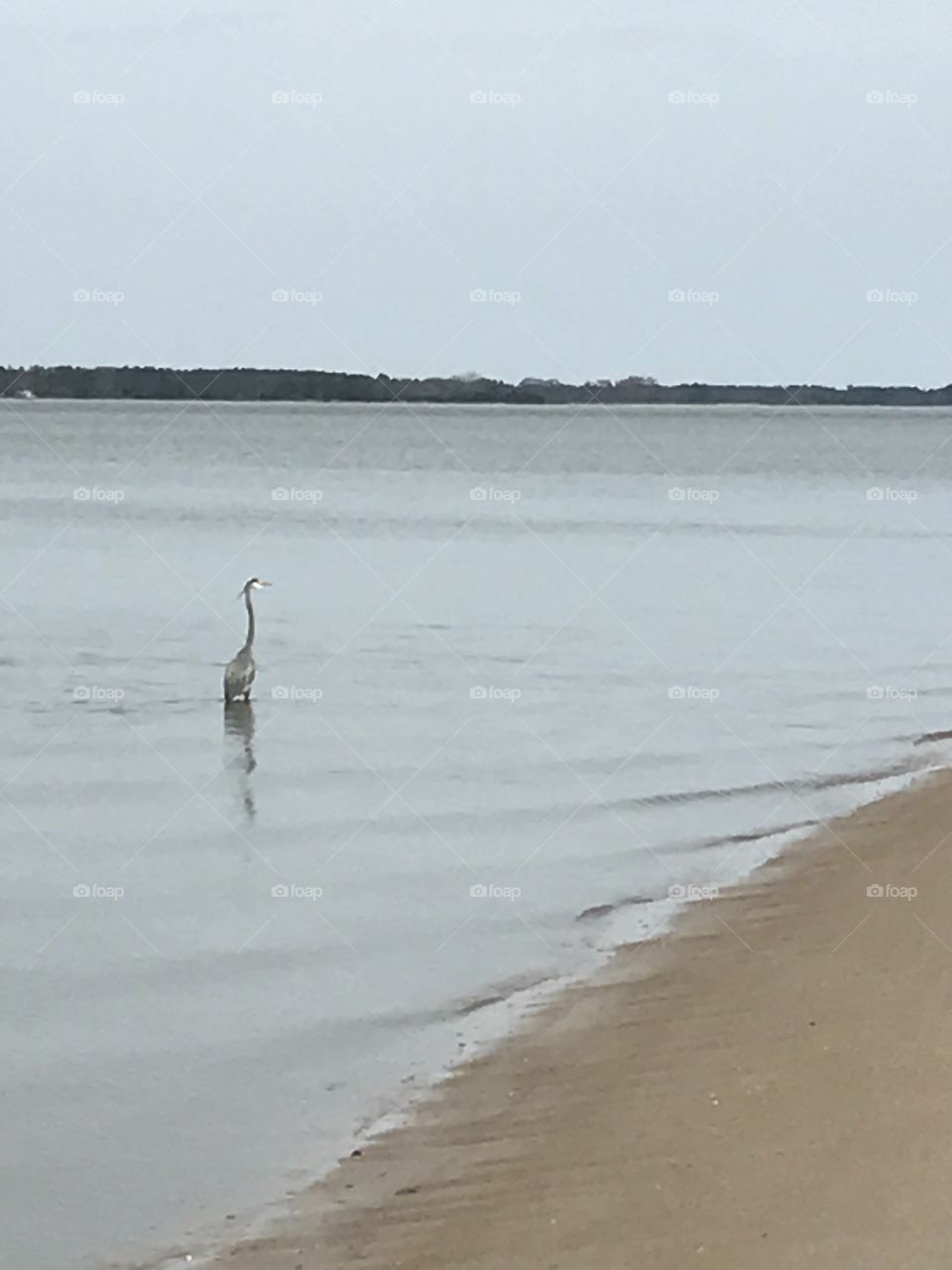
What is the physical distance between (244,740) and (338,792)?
1.87m

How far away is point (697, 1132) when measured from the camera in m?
5.16

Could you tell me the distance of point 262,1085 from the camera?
6293mm

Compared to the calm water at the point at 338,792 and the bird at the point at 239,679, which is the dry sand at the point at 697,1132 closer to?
the calm water at the point at 338,792

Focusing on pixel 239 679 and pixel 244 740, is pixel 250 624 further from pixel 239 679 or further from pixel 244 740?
pixel 244 740

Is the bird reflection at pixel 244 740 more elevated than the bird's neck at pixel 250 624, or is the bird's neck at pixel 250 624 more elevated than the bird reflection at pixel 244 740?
the bird's neck at pixel 250 624

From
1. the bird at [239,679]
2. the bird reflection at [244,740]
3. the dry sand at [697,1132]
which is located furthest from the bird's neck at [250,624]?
the dry sand at [697,1132]

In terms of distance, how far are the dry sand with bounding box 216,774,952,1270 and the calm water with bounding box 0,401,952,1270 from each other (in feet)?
1.24

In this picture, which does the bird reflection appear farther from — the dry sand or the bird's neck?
the dry sand

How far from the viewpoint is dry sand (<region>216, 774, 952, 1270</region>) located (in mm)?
4512

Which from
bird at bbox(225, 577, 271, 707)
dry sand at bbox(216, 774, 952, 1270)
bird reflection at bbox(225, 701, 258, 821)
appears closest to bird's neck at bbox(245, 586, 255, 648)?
bird at bbox(225, 577, 271, 707)

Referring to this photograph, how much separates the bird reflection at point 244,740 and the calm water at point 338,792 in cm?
4

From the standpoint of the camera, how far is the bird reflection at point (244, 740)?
35.1 feet

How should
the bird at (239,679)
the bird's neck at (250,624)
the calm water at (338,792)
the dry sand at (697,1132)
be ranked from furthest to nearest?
the bird's neck at (250,624), the bird at (239,679), the calm water at (338,792), the dry sand at (697,1132)

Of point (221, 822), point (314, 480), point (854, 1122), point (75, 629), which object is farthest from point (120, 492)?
point (854, 1122)
